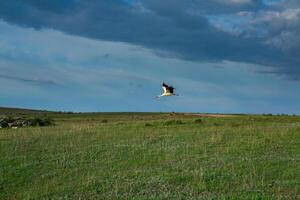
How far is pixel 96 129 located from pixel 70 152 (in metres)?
10.7

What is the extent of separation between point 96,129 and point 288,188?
20395 millimetres

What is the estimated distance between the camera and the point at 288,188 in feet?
60.8

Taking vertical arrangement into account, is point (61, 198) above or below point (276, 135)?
below

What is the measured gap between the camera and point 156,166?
22.7 meters

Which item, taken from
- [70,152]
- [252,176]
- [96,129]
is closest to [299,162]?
[252,176]

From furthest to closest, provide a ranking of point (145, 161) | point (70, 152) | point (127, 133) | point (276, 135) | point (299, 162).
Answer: point (127, 133), point (276, 135), point (70, 152), point (145, 161), point (299, 162)

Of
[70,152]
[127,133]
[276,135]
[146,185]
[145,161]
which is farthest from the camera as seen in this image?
[127,133]

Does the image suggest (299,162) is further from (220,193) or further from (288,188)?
(220,193)

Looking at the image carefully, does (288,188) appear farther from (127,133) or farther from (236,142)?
(127,133)

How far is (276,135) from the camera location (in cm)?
2981

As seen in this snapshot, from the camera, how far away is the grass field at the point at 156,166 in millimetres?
18672

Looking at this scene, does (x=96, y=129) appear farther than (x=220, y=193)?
Yes

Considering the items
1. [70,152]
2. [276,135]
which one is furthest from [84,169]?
[276,135]

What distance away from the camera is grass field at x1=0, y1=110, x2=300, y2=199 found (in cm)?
1867
